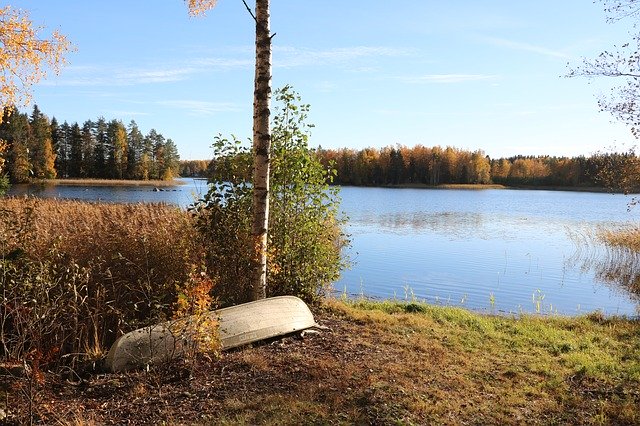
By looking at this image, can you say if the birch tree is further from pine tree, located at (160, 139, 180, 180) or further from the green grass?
pine tree, located at (160, 139, 180, 180)

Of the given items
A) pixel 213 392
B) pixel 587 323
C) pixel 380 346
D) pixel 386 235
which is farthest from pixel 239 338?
pixel 386 235

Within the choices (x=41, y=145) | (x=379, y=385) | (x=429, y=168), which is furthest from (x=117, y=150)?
(x=379, y=385)

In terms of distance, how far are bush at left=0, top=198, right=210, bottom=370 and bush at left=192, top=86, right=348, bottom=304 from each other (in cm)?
49

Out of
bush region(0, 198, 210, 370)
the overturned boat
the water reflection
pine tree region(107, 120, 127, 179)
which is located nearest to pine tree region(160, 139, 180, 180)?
pine tree region(107, 120, 127, 179)


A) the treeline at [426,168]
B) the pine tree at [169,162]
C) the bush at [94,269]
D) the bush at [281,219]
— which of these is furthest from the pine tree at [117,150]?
the bush at [281,219]

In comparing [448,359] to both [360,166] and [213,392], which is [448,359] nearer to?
[213,392]

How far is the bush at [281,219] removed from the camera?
25.3ft

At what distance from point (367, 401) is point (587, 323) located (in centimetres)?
600

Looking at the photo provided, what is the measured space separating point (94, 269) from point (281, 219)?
2.89 metres

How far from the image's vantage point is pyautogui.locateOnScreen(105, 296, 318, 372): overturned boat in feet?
17.5

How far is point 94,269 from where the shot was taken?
24.2 ft

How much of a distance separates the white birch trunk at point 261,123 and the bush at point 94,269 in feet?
3.10

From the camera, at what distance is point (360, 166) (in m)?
110

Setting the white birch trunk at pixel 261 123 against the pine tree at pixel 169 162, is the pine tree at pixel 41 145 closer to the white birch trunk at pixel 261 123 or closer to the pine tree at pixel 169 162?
the pine tree at pixel 169 162
